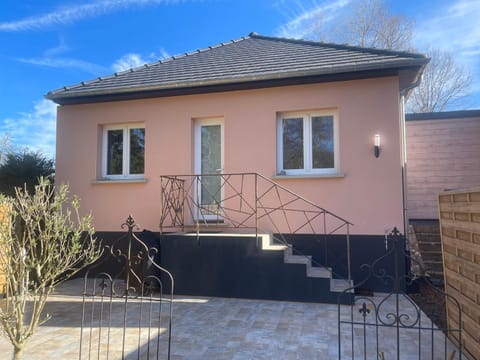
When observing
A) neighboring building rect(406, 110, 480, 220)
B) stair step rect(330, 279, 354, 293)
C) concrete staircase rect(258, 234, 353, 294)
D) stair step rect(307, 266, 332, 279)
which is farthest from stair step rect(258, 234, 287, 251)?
neighboring building rect(406, 110, 480, 220)

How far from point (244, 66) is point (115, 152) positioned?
359 cm

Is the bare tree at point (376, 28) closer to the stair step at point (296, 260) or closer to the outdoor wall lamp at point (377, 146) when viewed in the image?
the outdoor wall lamp at point (377, 146)

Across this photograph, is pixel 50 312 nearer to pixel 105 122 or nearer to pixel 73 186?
pixel 73 186

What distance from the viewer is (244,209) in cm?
718

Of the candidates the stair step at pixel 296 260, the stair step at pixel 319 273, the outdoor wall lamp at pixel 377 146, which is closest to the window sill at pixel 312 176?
the outdoor wall lamp at pixel 377 146

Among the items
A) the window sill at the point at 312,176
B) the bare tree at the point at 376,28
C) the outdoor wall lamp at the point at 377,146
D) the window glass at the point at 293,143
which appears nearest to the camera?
the outdoor wall lamp at the point at 377,146

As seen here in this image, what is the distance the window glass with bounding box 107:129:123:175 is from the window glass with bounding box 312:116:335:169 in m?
4.41

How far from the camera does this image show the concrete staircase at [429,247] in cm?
739

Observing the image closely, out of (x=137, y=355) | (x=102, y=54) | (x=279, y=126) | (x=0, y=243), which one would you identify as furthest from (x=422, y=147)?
(x=102, y=54)

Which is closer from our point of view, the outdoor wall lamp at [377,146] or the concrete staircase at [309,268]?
the concrete staircase at [309,268]

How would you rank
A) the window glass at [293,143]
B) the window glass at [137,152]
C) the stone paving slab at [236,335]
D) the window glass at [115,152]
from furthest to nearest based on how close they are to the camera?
the window glass at [115,152] < the window glass at [137,152] < the window glass at [293,143] < the stone paving slab at [236,335]

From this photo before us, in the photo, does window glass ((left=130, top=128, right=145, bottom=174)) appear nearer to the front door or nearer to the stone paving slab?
the front door

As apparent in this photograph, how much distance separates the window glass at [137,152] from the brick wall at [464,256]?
19.8 feet

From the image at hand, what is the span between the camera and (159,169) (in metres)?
7.63
